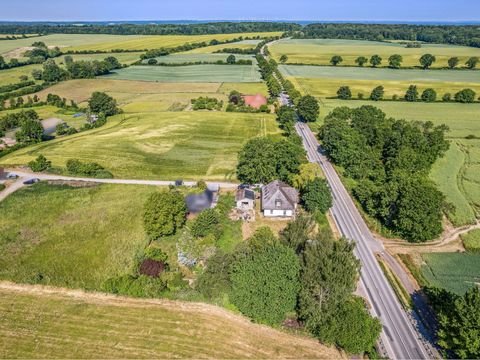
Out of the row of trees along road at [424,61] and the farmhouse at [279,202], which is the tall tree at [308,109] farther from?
the row of trees along road at [424,61]

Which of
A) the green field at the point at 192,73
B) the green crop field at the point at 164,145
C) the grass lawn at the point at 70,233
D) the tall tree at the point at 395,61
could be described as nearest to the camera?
the grass lawn at the point at 70,233

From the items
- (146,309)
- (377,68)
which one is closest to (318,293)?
(146,309)

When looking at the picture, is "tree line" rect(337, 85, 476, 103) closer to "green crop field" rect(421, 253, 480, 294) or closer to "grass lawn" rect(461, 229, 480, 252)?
"grass lawn" rect(461, 229, 480, 252)

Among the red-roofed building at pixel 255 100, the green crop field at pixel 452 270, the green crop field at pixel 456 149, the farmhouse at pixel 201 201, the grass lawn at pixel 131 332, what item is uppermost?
the red-roofed building at pixel 255 100

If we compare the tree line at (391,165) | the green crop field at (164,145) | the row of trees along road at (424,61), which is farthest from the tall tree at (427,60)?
the green crop field at (164,145)

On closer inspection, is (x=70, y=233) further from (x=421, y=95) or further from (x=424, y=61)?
(x=424, y=61)

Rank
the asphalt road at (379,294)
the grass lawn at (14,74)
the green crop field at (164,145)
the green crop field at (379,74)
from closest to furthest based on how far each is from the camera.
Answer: the asphalt road at (379,294) < the green crop field at (164,145) < the grass lawn at (14,74) < the green crop field at (379,74)

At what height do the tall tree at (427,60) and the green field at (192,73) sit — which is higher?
the tall tree at (427,60)

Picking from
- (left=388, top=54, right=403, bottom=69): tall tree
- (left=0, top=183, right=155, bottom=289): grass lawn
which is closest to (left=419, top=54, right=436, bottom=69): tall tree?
(left=388, top=54, right=403, bottom=69): tall tree
